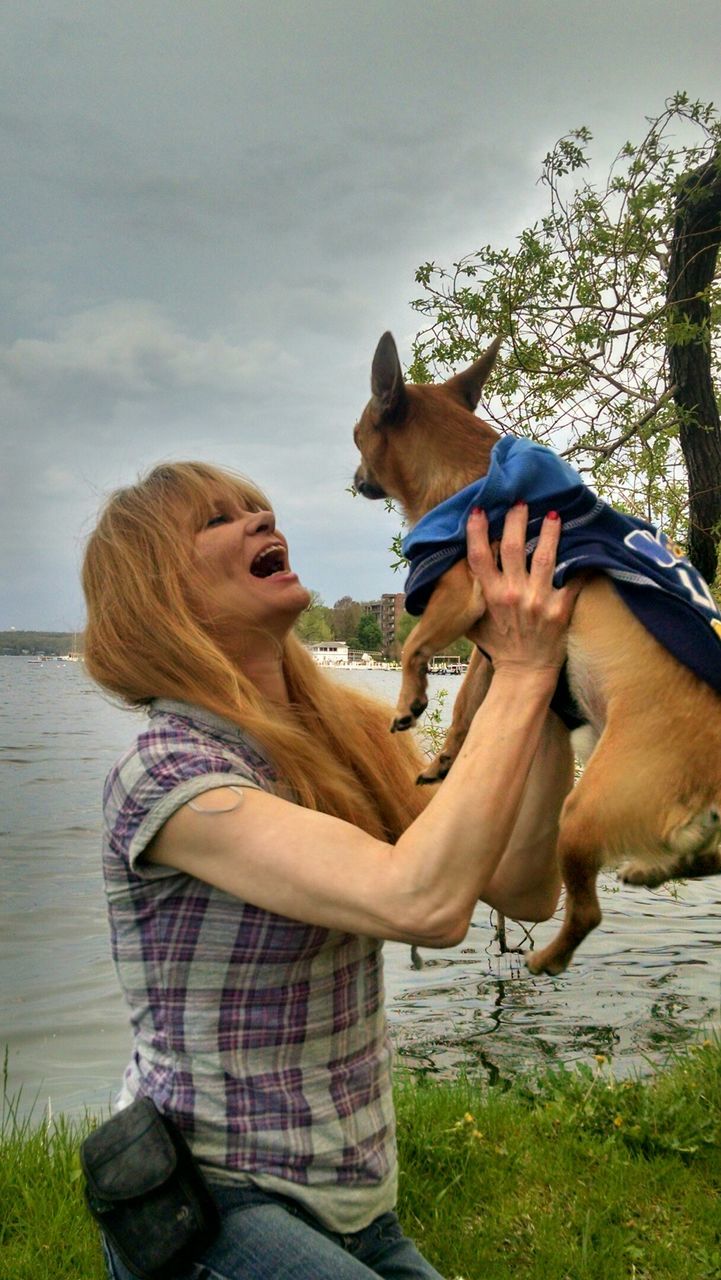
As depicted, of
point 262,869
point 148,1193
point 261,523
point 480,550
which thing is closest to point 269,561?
point 261,523

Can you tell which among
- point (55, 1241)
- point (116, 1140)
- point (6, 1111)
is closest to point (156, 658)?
point (116, 1140)

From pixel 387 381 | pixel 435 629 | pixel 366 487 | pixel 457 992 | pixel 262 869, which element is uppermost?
pixel 387 381

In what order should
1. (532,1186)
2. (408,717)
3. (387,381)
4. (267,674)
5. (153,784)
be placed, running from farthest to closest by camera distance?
1. (532,1186)
2. (387,381)
3. (267,674)
4. (408,717)
5. (153,784)

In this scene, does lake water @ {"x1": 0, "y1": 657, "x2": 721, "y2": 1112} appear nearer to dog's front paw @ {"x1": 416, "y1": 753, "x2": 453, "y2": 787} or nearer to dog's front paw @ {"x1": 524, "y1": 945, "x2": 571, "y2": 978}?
dog's front paw @ {"x1": 416, "y1": 753, "x2": 453, "y2": 787}

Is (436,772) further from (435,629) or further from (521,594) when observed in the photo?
(521,594)

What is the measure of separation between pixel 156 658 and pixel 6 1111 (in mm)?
3945

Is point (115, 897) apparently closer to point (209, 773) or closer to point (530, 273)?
point (209, 773)

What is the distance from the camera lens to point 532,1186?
12.0 feet

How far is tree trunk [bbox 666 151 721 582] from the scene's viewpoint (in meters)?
4.39

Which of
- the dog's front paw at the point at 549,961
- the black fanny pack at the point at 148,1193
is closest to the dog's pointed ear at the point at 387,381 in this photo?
the dog's front paw at the point at 549,961

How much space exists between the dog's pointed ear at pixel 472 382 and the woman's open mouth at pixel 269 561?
81 centimetres

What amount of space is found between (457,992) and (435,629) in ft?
17.8

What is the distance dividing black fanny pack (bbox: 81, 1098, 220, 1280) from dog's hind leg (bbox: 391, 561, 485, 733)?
0.96 m

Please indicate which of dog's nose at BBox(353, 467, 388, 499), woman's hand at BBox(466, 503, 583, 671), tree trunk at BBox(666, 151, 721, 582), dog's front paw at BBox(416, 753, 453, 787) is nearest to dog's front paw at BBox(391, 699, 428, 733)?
dog's front paw at BBox(416, 753, 453, 787)
